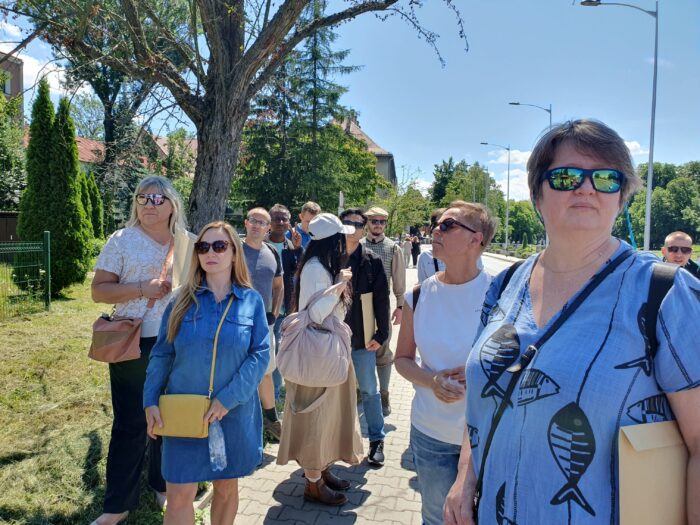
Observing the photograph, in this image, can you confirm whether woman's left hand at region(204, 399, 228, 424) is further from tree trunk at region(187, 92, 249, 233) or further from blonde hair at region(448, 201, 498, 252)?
tree trunk at region(187, 92, 249, 233)

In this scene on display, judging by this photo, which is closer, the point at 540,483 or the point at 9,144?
the point at 540,483

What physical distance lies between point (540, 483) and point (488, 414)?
A: 25 centimetres

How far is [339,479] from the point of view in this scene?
146 inches

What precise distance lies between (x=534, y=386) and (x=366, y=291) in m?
3.03

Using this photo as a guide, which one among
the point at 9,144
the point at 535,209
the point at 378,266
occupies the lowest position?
the point at 378,266

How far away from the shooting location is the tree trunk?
429cm

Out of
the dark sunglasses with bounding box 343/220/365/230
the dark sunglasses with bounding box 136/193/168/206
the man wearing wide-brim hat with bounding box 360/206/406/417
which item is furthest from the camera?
the man wearing wide-brim hat with bounding box 360/206/406/417

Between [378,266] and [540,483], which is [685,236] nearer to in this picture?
[378,266]

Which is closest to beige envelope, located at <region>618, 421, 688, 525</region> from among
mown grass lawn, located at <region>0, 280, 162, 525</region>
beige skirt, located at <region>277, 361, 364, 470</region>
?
beige skirt, located at <region>277, 361, 364, 470</region>

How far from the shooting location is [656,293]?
122cm

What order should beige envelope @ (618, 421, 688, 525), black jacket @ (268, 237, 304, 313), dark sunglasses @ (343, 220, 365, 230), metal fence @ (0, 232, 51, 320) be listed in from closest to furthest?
beige envelope @ (618, 421, 688, 525), dark sunglasses @ (343, 220, 365, 230), black jacket @ (268, 237, 304, 313), metal fence @ (0, 232, 51, 320)

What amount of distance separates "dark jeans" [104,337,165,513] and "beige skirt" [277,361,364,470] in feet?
3.10

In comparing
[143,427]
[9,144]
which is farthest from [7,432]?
[9,144]

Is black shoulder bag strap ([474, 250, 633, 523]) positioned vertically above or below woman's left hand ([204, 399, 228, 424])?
above
